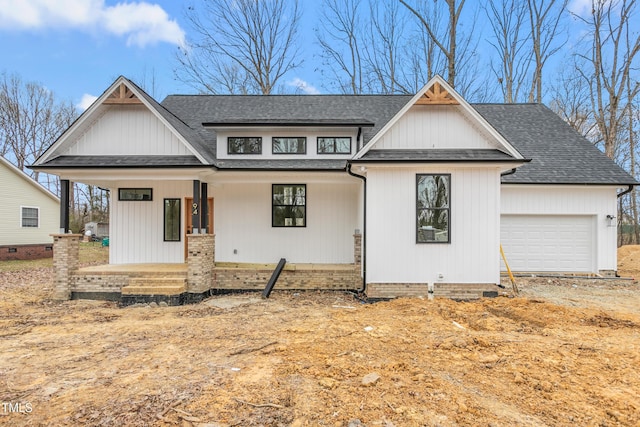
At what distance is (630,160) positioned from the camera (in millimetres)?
20359

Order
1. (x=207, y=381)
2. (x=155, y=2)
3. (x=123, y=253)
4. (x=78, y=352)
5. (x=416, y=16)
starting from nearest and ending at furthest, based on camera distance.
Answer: (x=207, y=381) → (x=78, y=352) → (x=123, y=253) → (x=155, y=2) → (x=416, y=16)

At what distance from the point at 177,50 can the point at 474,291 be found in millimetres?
21677

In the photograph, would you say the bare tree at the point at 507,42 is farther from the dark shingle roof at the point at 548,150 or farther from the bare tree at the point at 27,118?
the bare tree at the point at 27,118

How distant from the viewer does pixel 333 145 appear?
10.0 meters

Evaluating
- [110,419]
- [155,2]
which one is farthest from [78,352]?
[155,2]

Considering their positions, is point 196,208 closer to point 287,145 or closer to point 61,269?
point 287,145

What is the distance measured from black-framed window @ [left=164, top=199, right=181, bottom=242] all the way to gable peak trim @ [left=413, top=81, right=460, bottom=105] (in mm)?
7519

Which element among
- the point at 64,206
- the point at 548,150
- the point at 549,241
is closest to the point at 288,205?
the point at 64,206

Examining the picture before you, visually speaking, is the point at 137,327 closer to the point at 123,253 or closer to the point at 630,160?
the point at 123,253

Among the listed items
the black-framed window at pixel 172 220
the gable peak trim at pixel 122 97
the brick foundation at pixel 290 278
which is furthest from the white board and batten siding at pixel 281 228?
the gable peak trim at pixel 122 97

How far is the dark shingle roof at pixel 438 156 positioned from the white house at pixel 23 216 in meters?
17.7

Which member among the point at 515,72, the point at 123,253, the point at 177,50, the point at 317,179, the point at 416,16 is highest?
the point at 416,16

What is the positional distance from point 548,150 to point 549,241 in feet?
10.9

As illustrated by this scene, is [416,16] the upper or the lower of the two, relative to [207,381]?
upper
